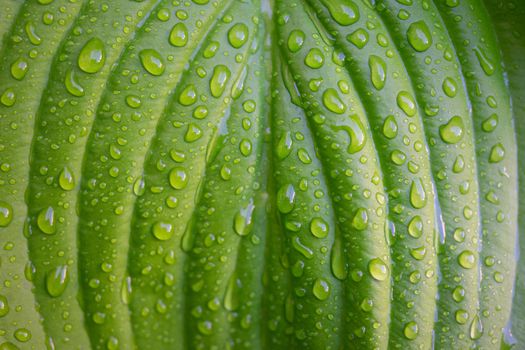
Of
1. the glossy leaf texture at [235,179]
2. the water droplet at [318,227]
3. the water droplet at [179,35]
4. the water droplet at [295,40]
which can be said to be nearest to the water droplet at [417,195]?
the glossy leaf texture at [235,179]

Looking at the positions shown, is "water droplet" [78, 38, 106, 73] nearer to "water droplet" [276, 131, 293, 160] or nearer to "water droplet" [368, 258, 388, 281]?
"water droplet" [276, 131, 293, 160]

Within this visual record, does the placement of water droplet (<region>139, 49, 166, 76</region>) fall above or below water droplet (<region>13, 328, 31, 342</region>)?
above

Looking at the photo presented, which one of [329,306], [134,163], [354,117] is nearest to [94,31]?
[134,163]

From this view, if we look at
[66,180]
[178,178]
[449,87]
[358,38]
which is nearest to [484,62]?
[449,87]

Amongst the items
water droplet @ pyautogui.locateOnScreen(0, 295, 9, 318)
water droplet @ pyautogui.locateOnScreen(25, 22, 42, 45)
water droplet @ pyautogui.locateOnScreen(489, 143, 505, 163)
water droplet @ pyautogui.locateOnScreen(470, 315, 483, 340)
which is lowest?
water droplet @ pyautogui.locateOnScreen(470, 315, 483, 340)

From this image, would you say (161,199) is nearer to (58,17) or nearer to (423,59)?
(58,17)

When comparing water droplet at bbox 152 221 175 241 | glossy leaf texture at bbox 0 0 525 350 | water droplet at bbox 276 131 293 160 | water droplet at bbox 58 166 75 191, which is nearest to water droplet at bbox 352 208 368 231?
glossy leaf texture at bbox 0 0 525 350
